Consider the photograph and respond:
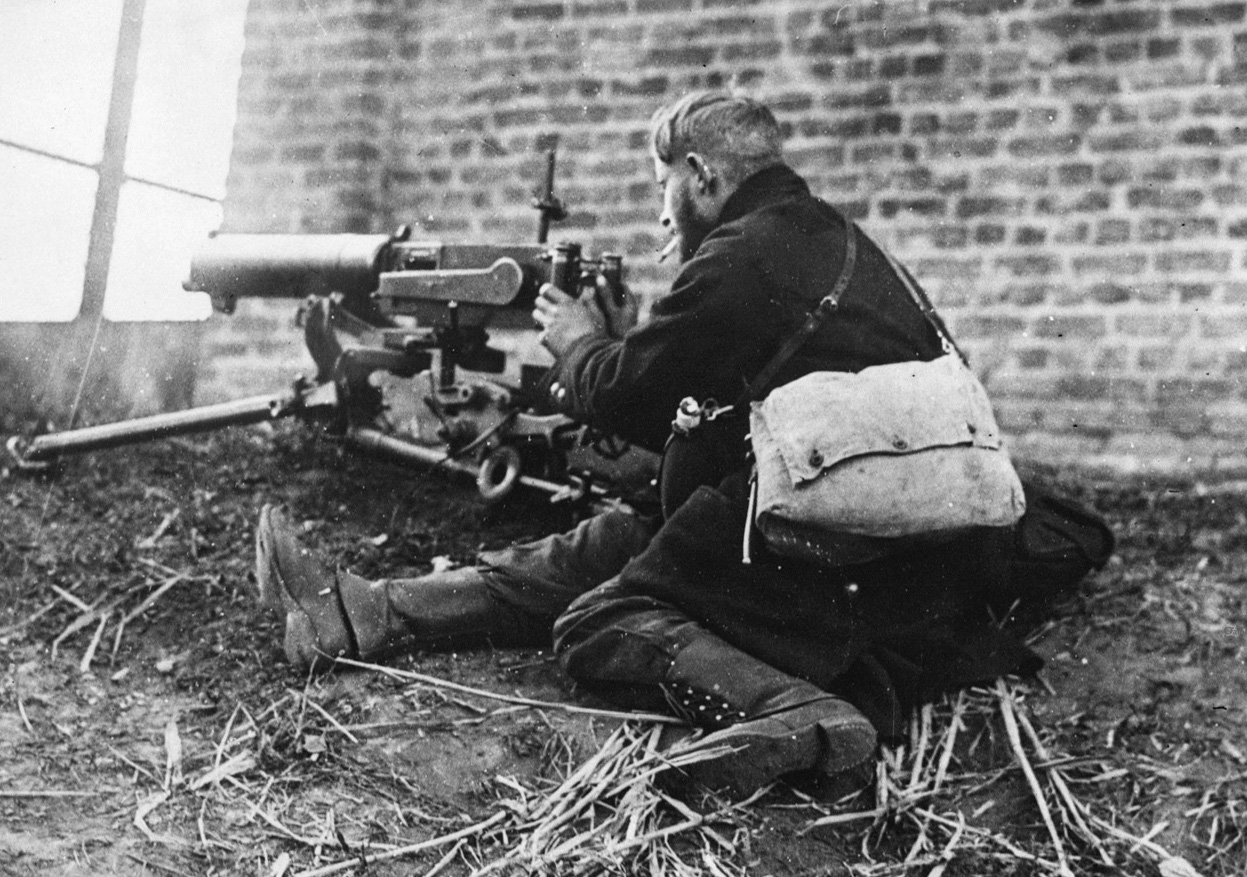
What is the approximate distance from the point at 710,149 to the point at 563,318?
56 centimetres

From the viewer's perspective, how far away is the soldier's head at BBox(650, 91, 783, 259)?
2967 millimetres

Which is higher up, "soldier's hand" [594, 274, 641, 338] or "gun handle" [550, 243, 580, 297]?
"gun handle" [550, 243, 580, 297]

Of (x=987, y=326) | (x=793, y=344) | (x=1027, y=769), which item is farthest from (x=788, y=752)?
(x=987, y=326)

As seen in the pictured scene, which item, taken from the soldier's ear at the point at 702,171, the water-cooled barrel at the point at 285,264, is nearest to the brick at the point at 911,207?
the soldier's ear at the point at 702,171

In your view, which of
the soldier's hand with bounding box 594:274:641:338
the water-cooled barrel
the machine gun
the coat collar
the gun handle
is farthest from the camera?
the water-cooled barrel

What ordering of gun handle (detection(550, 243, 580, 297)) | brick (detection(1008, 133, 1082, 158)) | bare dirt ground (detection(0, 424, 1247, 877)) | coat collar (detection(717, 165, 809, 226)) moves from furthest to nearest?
brick (detection(1008, 133, 1082, 158))
gun handle (detection(550, 243, 580, 297))
coat collar (detection(717, 165, 809, 226))
bare dirt ground (detection(0, 424, 1247, 877))

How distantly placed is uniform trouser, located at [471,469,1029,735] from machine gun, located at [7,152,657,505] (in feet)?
2.20

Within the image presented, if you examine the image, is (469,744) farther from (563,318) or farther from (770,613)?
(563,318)

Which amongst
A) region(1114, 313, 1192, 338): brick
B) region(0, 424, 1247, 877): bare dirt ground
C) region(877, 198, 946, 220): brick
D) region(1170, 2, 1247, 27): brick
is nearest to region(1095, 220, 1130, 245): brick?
region(1114, 313, 1192, 338): brick

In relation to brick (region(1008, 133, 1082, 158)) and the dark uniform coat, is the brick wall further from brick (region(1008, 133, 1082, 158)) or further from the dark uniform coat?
the dark uniform coat

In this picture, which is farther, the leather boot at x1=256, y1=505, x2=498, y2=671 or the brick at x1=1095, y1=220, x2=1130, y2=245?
the brick at x1=1095, y1=220, x2=1130, y2=245

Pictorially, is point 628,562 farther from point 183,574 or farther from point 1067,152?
point 1067,152

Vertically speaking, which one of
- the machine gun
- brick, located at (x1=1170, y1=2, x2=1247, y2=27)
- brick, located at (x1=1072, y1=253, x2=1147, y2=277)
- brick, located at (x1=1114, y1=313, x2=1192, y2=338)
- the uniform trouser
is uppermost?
brick, located at (x1=1170, y1=2, x2=1247, y2=27)

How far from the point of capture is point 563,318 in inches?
124
